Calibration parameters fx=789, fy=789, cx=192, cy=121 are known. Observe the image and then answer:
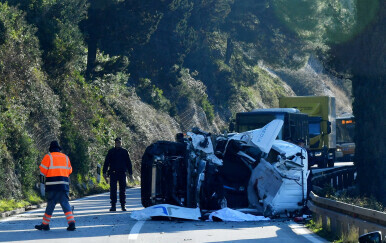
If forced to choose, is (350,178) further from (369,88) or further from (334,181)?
(369,88)

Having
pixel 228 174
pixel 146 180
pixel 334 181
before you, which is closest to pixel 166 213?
pixel 146 180

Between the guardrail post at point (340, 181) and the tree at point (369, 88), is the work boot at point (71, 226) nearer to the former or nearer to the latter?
the tree at point (369, 88)

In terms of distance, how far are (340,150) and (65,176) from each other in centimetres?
4137

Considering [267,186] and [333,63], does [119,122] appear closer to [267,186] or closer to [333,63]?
[333,63]

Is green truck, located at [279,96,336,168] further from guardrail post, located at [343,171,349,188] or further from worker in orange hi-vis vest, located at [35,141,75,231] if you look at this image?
worker in orange hi-vis vest, located at [35,141,75,231]

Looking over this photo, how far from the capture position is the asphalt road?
12.8 metres

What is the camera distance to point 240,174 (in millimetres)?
18109

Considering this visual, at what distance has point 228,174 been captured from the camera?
59.4ft

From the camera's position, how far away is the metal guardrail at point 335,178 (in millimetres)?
23906

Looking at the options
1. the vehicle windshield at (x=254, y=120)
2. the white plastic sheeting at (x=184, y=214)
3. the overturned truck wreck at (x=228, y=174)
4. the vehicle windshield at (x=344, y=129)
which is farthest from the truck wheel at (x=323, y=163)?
the white plastic sheeting at (x=184, y=214)

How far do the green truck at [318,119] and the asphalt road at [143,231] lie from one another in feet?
71.2

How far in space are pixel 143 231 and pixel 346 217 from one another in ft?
12.0

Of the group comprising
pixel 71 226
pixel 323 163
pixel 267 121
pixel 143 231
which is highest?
pixel 267 121

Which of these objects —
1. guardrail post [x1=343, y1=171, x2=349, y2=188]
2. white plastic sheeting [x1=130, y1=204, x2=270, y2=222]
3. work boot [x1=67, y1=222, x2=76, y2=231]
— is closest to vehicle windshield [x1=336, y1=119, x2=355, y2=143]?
guardrail post [x1=343, y1=171, x2=349, y2=188]
